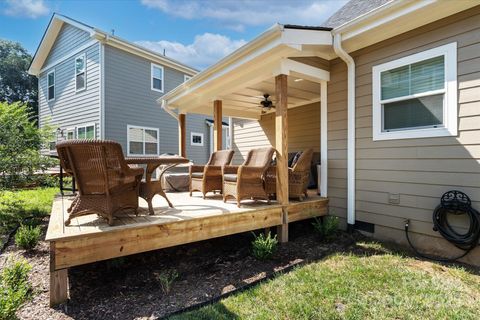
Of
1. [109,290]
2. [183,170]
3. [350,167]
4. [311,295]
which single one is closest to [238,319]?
[311,295]

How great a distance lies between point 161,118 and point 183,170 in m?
4.00

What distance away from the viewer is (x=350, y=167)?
422cm

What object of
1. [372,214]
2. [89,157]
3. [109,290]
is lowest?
[109,290]

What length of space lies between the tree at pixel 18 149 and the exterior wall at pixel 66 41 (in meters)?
6.56

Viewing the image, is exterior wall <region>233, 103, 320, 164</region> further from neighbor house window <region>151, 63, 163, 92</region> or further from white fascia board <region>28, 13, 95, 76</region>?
white fascia board <region>28, 13, 95, 76</region>

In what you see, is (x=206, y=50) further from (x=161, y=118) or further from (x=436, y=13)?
(x=436, y=13)

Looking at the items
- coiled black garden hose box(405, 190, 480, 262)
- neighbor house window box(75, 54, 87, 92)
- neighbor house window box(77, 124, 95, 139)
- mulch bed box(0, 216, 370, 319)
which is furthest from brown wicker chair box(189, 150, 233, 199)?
neighbor house window box(75, 54, 87, 92)

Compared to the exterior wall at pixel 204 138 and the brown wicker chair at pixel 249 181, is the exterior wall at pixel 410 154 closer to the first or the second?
the brown wicker chair at pixel 249 181

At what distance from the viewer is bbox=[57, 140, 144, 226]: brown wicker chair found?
2.60 meters

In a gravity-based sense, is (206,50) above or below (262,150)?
above

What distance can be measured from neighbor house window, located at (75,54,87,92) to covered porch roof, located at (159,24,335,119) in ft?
19.5

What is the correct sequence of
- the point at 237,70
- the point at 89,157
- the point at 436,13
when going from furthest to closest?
the point at 237,70, the point at 436,13, the point at 89,157

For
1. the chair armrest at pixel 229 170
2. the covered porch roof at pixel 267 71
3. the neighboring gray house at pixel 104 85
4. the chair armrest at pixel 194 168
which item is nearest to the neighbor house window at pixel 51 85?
the neighboring gray house at pixel 104 85

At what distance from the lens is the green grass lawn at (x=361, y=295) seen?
7.05ft
